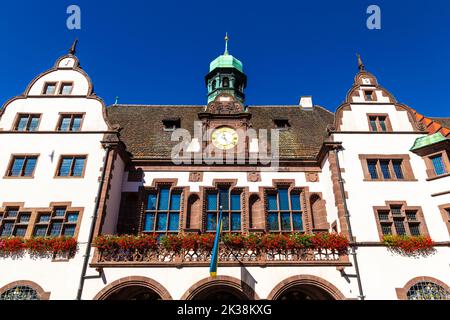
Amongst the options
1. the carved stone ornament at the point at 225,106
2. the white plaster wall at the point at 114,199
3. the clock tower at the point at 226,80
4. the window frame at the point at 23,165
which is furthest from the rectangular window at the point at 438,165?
the window frame at the point at 23,165

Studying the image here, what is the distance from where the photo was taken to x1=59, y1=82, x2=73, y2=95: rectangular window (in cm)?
1869

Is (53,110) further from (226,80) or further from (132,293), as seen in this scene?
(226,80)

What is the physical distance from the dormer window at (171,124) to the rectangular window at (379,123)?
1230 cm

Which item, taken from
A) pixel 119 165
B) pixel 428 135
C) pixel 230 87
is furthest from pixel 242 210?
pixel 230 87

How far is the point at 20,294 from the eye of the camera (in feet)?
42.0

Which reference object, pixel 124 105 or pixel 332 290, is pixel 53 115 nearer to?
pixel 124 105

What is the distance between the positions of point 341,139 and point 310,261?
7261 mm

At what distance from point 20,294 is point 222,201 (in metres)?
10.1

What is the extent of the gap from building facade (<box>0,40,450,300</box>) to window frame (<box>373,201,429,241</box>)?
6 centimetres

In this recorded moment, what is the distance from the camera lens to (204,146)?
60.7ft

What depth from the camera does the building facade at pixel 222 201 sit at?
1309cm

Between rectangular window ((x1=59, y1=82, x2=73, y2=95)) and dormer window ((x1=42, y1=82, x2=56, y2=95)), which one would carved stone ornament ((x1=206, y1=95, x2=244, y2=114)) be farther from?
dormer window ((x1=42, y1=82, x2=56, y2=95))

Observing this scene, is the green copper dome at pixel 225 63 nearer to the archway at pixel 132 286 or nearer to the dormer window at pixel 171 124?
the dormer window at pixel 171 124
